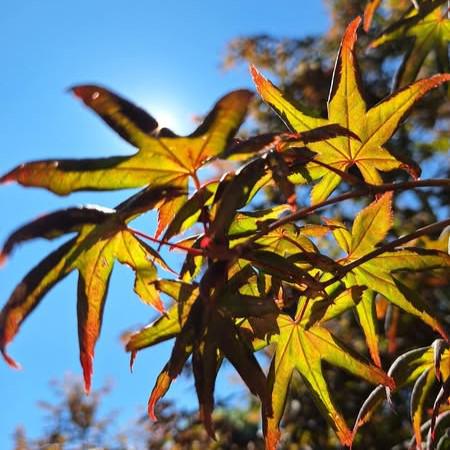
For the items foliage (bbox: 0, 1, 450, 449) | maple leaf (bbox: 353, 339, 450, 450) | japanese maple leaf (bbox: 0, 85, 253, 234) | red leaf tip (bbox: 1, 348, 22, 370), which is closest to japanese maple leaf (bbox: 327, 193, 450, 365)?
foliage (bbox: 0, 1, 450, 449)

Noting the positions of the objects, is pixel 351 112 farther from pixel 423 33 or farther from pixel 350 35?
pixel 423 33

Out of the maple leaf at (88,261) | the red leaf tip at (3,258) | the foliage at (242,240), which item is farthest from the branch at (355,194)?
the red leaf tip at (3,258)

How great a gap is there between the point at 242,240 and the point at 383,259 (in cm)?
22

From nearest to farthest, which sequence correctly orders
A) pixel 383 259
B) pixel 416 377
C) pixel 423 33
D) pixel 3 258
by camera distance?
pixel 3 258
pixel 383 259
pixel 416 377
pixel 423 33

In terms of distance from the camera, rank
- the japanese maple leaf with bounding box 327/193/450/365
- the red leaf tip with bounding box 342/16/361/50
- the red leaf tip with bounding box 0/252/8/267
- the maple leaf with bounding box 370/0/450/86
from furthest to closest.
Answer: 1. the maple leaf with bounding box 370/0/450/86
2. the japanese maple leaf with bounding box 327/193/450/365
3. the red leaf tip with bounding box 342/16/361/50
4. the red leaf tip with bounding box 0/252/8/267

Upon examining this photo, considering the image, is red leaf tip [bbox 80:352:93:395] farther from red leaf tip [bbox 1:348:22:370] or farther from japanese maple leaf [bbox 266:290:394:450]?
japanese maple leaf [bbox 266:290:394:450]

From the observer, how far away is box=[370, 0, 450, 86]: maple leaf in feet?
4.00

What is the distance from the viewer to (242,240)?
0.69m

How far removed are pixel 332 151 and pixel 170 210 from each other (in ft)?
0.71

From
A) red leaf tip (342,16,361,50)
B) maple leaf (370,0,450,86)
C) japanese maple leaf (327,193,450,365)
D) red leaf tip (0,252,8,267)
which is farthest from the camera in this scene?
maple leaf (370,0,450,86)

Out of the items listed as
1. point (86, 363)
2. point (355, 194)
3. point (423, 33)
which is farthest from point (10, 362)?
point (423, 33)

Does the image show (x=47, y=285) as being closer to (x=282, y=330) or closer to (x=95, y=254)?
(x=95, y=254)

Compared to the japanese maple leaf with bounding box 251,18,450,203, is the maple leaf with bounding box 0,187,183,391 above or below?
below

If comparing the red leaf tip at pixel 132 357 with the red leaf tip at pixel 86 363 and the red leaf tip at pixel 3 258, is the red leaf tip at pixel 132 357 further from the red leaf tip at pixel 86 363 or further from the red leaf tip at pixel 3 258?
the red leaf tip at pixel 3 258
